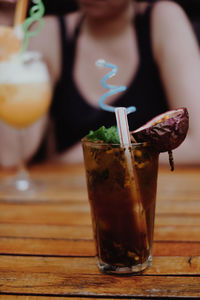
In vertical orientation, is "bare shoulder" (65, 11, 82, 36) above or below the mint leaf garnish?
above

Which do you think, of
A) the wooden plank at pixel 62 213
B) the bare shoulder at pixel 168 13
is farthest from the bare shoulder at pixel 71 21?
the wooden plank at pixel 62 213

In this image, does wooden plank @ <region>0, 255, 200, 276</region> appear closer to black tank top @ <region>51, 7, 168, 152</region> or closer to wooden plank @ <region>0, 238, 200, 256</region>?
wooden plank @ <region>0, 238, 200, 256</region>

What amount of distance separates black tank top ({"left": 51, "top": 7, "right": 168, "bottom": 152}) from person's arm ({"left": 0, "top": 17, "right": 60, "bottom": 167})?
0.21ft

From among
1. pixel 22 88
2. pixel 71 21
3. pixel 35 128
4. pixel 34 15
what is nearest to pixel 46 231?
pixel 34 15

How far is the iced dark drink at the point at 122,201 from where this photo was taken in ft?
2.53

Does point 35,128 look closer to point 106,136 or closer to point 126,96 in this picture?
point 126,96

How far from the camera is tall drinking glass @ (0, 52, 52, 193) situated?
1.59 metres

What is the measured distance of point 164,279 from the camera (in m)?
0.77

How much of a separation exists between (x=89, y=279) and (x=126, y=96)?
5.88 ft

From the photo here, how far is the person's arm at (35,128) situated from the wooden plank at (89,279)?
1.24 metres

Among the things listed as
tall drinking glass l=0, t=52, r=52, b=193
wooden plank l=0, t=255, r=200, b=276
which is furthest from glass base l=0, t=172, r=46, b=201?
wooden plank l=0, t=255, r=200, b=276

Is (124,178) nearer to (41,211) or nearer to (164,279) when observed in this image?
(164,279)

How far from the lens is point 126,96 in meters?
2.45

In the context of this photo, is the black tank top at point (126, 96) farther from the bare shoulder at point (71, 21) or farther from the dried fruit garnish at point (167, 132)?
the dried fruit garnish at point (167, 132)
